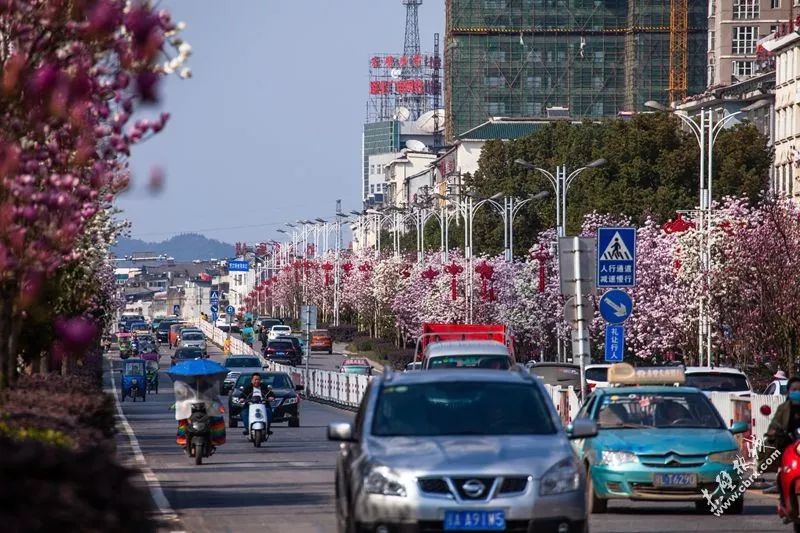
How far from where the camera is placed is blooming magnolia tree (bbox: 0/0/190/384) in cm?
1187

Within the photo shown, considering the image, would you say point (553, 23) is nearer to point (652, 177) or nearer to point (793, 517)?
point (652, 177)

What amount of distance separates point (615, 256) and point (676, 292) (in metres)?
30.7

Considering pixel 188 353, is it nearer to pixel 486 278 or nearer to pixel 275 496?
pixel 486 278

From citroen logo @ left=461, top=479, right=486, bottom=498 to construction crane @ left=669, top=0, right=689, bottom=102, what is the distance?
485 feet

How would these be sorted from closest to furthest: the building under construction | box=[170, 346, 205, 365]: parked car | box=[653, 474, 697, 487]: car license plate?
box=[653, 474, 697, 487]: car license plate, box=[170, 346, 205, 365]: parked car, the building under construction

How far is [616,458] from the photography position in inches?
777

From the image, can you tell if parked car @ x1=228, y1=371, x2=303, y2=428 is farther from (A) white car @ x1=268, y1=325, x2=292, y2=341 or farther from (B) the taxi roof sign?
(A) white car @ x1=268, y1=325, x2=292, y2=341

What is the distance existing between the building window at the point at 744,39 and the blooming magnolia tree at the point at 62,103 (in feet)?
450

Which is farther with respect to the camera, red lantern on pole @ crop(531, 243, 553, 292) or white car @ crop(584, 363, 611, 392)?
red lantern on pole @ crop(531, 243, 553, 292)

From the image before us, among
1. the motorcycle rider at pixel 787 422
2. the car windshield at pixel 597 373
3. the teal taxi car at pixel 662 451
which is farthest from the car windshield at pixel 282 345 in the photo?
the motorcycle rider at pixel 787 422

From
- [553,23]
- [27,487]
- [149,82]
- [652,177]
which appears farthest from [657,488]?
[553,23]

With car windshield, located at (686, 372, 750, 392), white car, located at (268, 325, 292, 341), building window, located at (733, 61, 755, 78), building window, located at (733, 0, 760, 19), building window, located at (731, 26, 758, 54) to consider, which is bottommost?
white car, located at (268, 325, 292, 341)

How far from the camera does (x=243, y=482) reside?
26.1m

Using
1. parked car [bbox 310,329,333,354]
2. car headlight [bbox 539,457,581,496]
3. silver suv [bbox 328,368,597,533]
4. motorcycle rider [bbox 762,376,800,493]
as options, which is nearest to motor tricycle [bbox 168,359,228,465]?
motorcycle rider [bbox 762,376,800,493]
